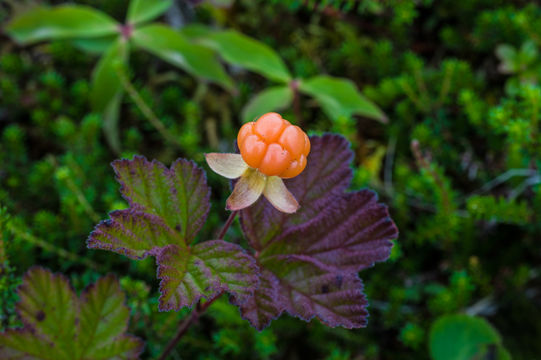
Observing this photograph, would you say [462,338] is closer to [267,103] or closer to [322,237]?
[322,237]

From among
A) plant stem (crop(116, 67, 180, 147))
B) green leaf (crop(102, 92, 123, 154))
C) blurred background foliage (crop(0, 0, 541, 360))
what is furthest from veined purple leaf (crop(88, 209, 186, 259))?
green leaf (crop(102, 92, 123, 154))

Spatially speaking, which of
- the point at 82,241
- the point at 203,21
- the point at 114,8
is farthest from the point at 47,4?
the point at 82,241

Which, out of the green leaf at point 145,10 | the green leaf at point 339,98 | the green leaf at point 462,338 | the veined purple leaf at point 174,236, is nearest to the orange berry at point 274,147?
the veined purple leaf at point 174,236

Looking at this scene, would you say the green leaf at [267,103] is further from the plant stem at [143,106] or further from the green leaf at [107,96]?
the green leaf at [107,96]

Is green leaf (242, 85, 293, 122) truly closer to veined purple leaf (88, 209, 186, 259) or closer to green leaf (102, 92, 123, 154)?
green leaf (102, 92, 123, 154)

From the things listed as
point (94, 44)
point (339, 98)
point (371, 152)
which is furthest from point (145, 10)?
point (371, 152)

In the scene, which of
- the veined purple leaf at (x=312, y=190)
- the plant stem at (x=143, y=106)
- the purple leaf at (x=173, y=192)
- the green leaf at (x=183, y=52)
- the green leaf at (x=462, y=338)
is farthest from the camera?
the green leaf at (x=183, y=52)
